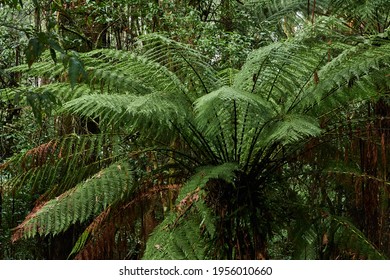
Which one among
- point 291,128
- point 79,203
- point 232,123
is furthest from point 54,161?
point 291,128

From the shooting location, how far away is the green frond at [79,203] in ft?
9.64

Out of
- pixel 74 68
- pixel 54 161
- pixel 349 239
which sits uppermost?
pixel 74 68

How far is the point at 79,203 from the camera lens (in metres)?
2.99

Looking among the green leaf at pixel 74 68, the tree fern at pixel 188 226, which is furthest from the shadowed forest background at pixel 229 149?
the green leaf at pixel 74 68

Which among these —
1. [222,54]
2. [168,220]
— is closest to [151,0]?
[222,54]

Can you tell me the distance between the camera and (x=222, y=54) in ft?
15.0

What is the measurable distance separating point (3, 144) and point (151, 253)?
2.78 metres

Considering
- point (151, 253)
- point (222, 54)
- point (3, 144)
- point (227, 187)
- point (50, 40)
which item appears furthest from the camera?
point (3, 144)

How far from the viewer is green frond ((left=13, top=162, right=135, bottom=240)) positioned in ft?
9.64

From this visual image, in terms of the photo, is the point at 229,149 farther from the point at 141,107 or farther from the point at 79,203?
the point at 79,203

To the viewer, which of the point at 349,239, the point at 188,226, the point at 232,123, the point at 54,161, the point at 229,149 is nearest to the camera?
the point at 188,226

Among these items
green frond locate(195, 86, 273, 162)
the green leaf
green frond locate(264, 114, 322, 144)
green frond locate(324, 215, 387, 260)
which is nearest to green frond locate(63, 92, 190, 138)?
green frond locate(195, 86, 273, 162)

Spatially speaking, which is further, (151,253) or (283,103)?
(283,103)
